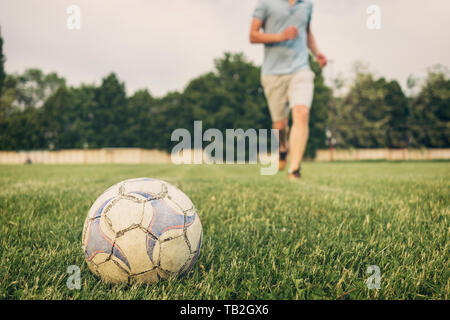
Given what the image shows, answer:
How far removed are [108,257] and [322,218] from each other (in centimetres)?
206

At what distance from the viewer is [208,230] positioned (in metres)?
2.71

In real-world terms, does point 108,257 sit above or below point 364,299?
above

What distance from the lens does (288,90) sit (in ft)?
19.9

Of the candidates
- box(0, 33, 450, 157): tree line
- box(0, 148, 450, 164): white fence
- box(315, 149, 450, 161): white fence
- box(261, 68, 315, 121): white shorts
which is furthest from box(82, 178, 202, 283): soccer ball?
box(315, 149, 450, 161): white fence

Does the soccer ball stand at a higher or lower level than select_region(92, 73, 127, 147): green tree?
lower

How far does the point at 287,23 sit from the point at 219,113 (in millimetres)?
38053

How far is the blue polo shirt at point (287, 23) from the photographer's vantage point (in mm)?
5863

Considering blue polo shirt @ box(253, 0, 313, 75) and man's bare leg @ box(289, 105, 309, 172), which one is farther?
blue polo shirt @ box(253, 0, 313, 75)

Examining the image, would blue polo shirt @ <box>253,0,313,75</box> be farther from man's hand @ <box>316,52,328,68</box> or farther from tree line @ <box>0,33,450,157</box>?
tree line @ <box>0,33,450,157</box>

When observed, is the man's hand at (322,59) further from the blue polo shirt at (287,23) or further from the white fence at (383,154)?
the white fence at (383,154)

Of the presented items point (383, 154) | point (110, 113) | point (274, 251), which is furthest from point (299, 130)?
point (110, 113)

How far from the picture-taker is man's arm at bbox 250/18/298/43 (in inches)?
207

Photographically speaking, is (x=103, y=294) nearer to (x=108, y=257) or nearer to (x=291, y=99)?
(x=108, y=257)
